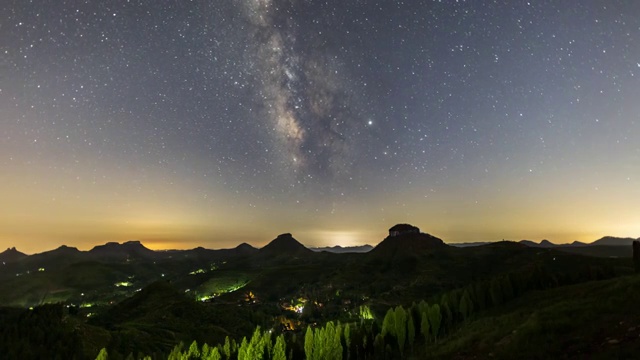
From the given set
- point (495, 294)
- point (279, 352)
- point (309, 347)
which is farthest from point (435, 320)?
point (279, 352)

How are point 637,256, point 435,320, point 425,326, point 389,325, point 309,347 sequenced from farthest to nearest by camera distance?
point 637,256, point 435,320, point 389,325, point 425,326, point 309,347

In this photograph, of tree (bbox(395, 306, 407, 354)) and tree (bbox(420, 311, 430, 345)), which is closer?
tree (bbox(395, 306, 407, 354))

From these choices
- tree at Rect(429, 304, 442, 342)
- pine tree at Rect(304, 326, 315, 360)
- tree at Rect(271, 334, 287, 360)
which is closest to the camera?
tree at Rect(271, 334, 287, 360)

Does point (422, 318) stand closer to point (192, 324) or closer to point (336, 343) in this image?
point (336, 343)

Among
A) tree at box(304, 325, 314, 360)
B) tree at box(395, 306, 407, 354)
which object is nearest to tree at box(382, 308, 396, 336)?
tree at box(395, 306, 407, 354)

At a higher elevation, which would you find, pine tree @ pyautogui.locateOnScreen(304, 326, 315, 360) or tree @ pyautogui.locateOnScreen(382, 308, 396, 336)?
tree @ pyautogui.locateOnScreen(382, 308, 396, 336)

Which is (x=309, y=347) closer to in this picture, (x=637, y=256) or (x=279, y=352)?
(x=279, y=352)

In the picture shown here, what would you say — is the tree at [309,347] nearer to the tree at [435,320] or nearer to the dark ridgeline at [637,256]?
the tree at [435,320]

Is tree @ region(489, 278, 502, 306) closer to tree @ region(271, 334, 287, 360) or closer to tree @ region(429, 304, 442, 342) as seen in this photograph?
tree @ region(429, 304, 442, 342)

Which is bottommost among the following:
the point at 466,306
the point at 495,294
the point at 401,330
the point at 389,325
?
the point at 401,330

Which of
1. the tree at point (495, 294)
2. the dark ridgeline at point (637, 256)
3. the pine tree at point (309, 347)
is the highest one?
the dark ridgeline at point (637, 256)

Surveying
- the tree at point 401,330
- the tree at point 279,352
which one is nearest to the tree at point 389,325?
the tree at point 401,330

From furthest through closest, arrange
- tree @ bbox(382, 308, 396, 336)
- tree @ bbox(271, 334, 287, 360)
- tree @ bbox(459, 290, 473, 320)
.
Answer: tree @ bbox(459, 290, 473, 320), tree @ bbox(382, 308, 396, 336), tree @ bbox(271, 334, 287, 360)

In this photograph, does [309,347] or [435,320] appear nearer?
[309,347]
